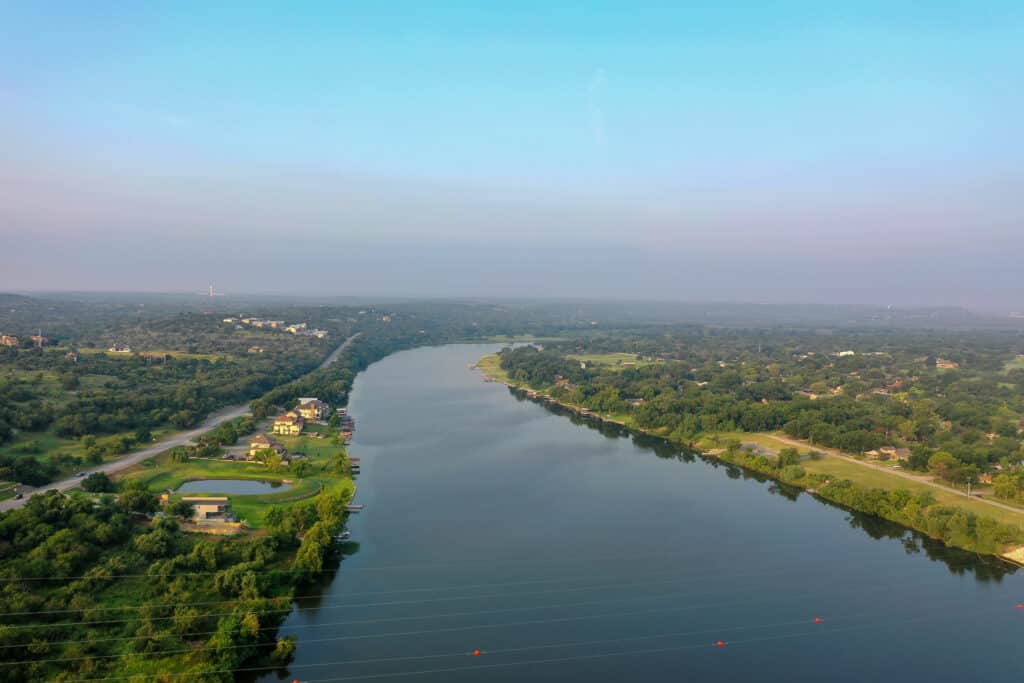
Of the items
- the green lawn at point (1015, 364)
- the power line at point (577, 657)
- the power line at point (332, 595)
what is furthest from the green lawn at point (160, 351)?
the green lawn at point (1015, 364)

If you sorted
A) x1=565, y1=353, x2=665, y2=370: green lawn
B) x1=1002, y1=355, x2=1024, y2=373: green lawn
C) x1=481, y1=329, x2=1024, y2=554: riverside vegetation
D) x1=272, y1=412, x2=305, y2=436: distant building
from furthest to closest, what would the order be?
x1=565, y1=353, x2=665, y2=370: green lawn, x1=1002, y1=355, x2=1024, y2=373: green lawn, x1=272, y1=412, x2=305, y2=436: distant building, x1=481, y1=329, x2=1024, y2=554: riverside vegetation

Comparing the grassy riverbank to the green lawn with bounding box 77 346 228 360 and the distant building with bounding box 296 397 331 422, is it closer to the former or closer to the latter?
the distant building with bounding box 296 397 331 422

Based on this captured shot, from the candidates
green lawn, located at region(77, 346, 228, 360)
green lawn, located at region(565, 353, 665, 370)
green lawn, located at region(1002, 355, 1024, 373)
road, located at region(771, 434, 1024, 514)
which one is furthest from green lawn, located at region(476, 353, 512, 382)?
green lawn, located at region(1002, 355, 1024, 373)

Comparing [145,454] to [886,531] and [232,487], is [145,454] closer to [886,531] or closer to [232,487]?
[232,487]

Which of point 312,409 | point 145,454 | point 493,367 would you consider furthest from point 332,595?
point 493,367

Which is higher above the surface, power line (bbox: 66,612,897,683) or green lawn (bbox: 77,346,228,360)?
green lawn (bbox: 77,346,228,360)

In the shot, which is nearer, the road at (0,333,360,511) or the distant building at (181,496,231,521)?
the distant building at (181,496,231,521)

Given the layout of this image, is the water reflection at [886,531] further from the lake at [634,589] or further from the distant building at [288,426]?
the distant building at [288,426]
